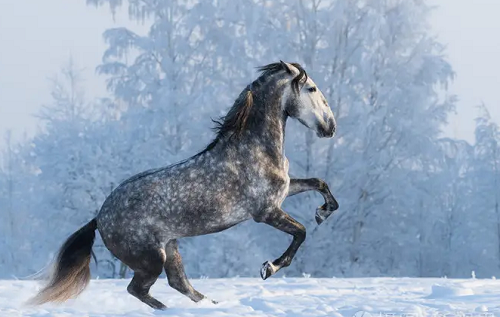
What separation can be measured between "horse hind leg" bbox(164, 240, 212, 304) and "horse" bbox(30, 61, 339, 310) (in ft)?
0.45

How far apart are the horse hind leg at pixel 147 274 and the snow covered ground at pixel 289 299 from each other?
0.15 m

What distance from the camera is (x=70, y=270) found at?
6.74 m

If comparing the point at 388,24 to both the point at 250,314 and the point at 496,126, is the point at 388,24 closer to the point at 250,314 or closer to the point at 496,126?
the point at 496,126

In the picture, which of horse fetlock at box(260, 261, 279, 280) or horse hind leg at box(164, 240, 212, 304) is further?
horse hind leg at box(164, 240, 212, 304)

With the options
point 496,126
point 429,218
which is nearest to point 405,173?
point 429,218

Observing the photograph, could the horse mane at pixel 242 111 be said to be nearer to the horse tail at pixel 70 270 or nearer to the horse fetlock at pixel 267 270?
the horse fetlock at pixel 267 270

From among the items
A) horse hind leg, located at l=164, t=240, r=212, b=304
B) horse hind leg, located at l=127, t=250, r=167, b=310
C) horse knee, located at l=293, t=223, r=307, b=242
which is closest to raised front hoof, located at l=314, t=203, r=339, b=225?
horse knee, located at l=293, t=223, r=307, b=242

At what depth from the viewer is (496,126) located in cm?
2692

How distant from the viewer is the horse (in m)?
6.14

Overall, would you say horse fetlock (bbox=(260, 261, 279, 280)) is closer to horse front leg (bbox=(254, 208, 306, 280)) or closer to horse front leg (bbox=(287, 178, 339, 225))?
horse front leg (bbox=(254, 208, 306, 280))

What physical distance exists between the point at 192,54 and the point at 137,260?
716 inches

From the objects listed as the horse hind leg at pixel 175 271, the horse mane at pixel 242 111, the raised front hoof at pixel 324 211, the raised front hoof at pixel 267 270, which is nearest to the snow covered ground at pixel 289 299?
the horse hind leg at pixel 175 271

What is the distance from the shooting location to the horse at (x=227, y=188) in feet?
20.2

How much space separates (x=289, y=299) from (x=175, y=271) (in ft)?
4.37
